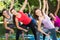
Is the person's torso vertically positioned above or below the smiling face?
below

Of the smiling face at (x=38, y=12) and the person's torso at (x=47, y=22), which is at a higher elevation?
the smiling face at (x=38, y=12)

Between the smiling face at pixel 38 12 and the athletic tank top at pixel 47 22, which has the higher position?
the smiling face at pixel 38 12

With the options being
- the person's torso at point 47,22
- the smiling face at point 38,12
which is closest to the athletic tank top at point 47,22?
the person's torso at point 47,22

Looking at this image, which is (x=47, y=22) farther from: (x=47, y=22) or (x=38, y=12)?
(x=38, y=12)

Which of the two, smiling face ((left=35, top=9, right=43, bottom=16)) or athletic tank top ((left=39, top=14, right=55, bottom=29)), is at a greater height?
smiling face ((left=35, top=9, right=43, bottom=16))

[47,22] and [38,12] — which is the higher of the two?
[38,12]

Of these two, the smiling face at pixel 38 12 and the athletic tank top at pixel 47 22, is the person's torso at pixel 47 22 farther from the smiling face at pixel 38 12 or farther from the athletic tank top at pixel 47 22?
the smiling face at pixel 38 12

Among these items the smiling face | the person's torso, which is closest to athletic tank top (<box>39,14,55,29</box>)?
the person's torso

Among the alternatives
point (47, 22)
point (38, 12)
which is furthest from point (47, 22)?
point (38, 12)

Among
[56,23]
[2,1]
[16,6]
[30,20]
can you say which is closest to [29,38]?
[56,23]

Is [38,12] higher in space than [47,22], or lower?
higher

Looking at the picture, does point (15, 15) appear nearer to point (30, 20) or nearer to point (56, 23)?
A: point (30, 20)

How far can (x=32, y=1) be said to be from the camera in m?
16.0

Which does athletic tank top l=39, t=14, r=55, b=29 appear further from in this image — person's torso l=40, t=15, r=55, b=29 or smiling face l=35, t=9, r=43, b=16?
smiling face l=35, t=9, r=43, b=16
